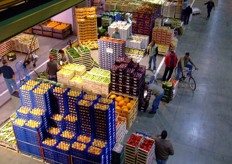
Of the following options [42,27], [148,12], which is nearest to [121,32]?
[148,12]

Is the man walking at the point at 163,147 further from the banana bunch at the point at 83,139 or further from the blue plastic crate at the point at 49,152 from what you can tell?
the blue plastic crate at the point at 49,152

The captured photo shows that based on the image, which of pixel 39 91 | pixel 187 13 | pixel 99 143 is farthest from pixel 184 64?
pixel 187 13

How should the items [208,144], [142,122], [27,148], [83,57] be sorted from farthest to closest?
[83,57] → [142,122] → [208,144] → [27,148]

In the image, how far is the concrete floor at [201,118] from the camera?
34.7ft

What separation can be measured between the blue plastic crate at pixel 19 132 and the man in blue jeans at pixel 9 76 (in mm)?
3760

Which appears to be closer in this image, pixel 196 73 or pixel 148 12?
pixel 196 73

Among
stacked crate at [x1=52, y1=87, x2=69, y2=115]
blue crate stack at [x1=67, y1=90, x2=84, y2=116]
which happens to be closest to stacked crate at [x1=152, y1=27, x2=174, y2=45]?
blue crate stack at [x1=67, y1=90, x2=84, y2=116]

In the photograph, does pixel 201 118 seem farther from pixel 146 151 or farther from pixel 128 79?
pixel 146 151

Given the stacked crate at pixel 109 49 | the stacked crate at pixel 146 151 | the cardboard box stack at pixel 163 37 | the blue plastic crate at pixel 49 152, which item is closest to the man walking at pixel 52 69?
the stacked crate at pixel 109 49

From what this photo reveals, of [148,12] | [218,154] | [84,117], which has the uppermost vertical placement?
[148,12]

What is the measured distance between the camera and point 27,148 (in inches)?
406

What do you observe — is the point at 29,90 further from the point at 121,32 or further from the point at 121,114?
the point at 121,32

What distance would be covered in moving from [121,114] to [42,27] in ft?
36.2

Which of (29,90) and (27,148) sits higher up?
(29,90)
